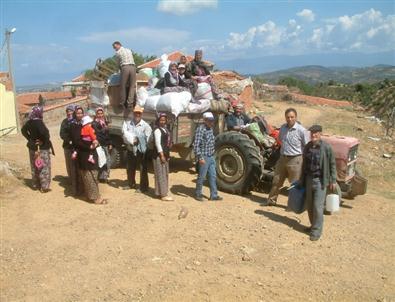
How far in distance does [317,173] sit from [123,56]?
16.1 ft

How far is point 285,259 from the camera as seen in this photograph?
556cm

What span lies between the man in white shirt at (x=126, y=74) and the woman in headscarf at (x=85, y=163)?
1768 mm

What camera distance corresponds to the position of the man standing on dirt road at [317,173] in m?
6.05

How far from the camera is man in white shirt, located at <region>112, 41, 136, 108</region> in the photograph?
29.9 feet

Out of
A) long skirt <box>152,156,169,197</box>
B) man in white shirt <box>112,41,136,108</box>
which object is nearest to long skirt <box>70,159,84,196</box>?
long skirt <box>152,156,169,197</box>

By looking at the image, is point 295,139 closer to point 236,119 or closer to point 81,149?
point 236,119

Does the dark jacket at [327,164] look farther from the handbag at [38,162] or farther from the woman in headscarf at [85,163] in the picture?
the handbag at [38,162]

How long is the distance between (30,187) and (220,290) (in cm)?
516

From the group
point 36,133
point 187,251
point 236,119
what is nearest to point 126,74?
point 36,133

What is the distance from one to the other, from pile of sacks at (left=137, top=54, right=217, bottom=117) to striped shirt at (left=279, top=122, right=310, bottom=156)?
2156 mm

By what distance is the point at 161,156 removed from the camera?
755 centimetres

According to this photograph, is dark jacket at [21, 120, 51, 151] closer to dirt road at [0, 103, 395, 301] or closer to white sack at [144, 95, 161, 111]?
dirt road at [0, 103, 395, 301]

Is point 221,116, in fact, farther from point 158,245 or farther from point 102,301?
point 102,301

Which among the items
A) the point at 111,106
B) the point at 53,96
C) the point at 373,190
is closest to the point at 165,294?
the point at 111,106
